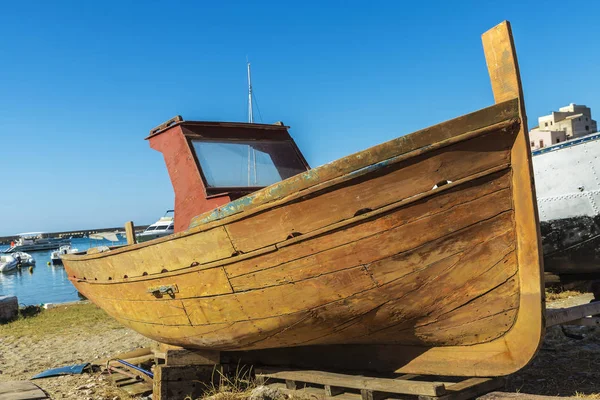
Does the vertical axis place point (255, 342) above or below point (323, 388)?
above

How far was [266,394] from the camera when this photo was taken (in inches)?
182

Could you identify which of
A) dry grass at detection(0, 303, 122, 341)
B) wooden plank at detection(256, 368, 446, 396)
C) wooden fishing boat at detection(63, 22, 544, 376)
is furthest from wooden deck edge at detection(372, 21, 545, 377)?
dry grass at detection(0, 303, 122, 341)

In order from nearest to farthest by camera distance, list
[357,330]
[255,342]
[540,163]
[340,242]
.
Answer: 1. [340,242]
2. [357,330]
3. [255,342]
4. [540,163]

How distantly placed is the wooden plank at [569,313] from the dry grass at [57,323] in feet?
27.4

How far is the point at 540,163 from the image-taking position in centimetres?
823

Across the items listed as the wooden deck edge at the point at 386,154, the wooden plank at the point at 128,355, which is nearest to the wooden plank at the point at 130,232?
the wooden plank at the point at 128,355

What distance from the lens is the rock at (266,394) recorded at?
457 centimetres

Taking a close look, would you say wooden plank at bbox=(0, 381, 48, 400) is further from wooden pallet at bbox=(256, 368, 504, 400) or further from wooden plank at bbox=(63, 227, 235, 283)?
wooden pallet at bbox=(256, 368, 504, 400)

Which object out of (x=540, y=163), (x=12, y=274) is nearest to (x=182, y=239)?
(x=540, y=163)

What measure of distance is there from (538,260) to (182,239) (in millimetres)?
2743

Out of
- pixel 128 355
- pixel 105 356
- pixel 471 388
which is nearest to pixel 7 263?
pixel 105 356

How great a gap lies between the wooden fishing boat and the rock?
41cm

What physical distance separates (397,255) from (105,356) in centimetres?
582

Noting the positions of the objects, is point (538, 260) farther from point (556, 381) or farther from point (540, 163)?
point (540, 163)
